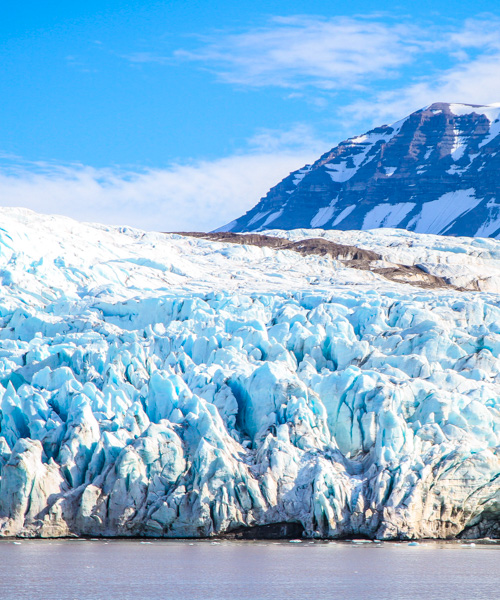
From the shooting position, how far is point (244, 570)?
21.9 metres

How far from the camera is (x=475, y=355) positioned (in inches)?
1231

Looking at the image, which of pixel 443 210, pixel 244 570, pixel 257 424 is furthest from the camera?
pixel 443 210

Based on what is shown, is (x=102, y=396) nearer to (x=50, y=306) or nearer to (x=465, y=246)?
(x=50, y=306)

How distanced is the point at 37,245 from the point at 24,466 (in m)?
23.6

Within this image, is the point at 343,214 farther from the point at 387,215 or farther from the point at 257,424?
the point at 257,424

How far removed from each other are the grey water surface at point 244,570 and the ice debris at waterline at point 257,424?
36.5 inches

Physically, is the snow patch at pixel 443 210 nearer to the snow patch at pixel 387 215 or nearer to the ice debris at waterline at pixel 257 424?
the snow patch at pixel 387 215

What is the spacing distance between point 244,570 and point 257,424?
7.33 m

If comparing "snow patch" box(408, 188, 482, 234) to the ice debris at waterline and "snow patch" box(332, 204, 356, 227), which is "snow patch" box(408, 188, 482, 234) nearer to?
"snow patch" box(332, 204, 356, 227)

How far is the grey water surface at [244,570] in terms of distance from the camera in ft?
62.8

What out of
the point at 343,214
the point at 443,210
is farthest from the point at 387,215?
the point at 443,210

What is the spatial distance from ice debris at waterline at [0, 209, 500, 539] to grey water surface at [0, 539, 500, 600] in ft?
3.04

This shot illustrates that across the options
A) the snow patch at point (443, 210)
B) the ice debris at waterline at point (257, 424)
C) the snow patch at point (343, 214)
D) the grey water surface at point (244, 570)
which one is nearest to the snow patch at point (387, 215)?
the snow patch at point (443, 210)

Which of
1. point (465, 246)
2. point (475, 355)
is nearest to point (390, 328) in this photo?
point (475, 355)
